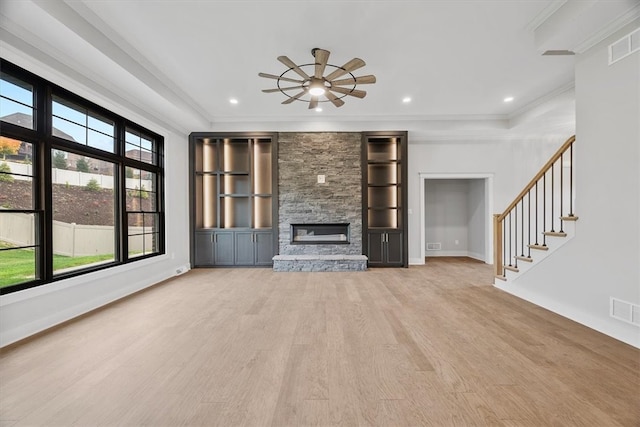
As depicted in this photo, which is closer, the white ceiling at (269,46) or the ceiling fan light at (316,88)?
the white ceiling at (269,46)

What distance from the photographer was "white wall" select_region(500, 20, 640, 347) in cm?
238

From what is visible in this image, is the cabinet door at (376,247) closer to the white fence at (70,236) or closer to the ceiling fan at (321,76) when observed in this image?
the ceiling fan at (321,76)

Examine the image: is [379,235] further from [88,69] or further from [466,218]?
[88,69]

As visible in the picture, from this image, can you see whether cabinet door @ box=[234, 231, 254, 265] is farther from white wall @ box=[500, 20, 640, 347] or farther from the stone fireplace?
white wall @ box=[500, 20, 640, 347]

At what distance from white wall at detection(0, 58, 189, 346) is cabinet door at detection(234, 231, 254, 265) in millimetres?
1008

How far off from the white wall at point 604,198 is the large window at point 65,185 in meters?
5.43

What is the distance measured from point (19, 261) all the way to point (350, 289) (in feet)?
12.2

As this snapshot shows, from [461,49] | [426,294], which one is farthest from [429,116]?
[426,294]

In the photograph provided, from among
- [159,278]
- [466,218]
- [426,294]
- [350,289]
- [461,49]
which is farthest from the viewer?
[466,218]

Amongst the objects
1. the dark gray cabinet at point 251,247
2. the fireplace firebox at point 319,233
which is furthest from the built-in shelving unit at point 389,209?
the dark gray cabinet at point 251,247

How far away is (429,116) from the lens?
5605 mm

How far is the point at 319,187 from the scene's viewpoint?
5.77m

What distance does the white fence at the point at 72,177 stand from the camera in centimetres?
265

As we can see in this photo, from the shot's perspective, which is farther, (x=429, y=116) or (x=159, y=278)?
(x=429, y=116)
